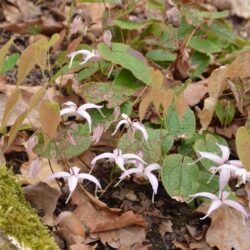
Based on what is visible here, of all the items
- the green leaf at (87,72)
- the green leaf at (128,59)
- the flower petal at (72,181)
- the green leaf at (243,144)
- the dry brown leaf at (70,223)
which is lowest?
the dry brown leaf at (70,223)

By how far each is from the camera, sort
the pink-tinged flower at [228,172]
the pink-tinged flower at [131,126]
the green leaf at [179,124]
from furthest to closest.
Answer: the green leaf at [179,124] < the pink-tinged flower at [131,126] < the pink-tinged flower at [228,172]

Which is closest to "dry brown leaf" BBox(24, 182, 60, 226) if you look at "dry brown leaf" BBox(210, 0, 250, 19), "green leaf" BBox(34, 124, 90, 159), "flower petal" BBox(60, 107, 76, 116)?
"green leaf" BBox(34, 124, 90, 159)

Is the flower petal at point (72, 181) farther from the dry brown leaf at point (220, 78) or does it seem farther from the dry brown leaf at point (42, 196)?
the dry brown leaf at point (220, 78)

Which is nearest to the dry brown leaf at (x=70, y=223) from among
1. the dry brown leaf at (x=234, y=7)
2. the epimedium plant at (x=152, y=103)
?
the epimedium plant at (x=152, y=103)

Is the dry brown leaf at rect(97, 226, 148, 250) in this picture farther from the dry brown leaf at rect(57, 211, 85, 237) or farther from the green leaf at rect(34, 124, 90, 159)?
the green leaf at rect(34, 124, 90, 159)

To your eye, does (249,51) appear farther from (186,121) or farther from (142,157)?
(142,157)

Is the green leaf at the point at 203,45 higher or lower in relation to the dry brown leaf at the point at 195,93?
higher
